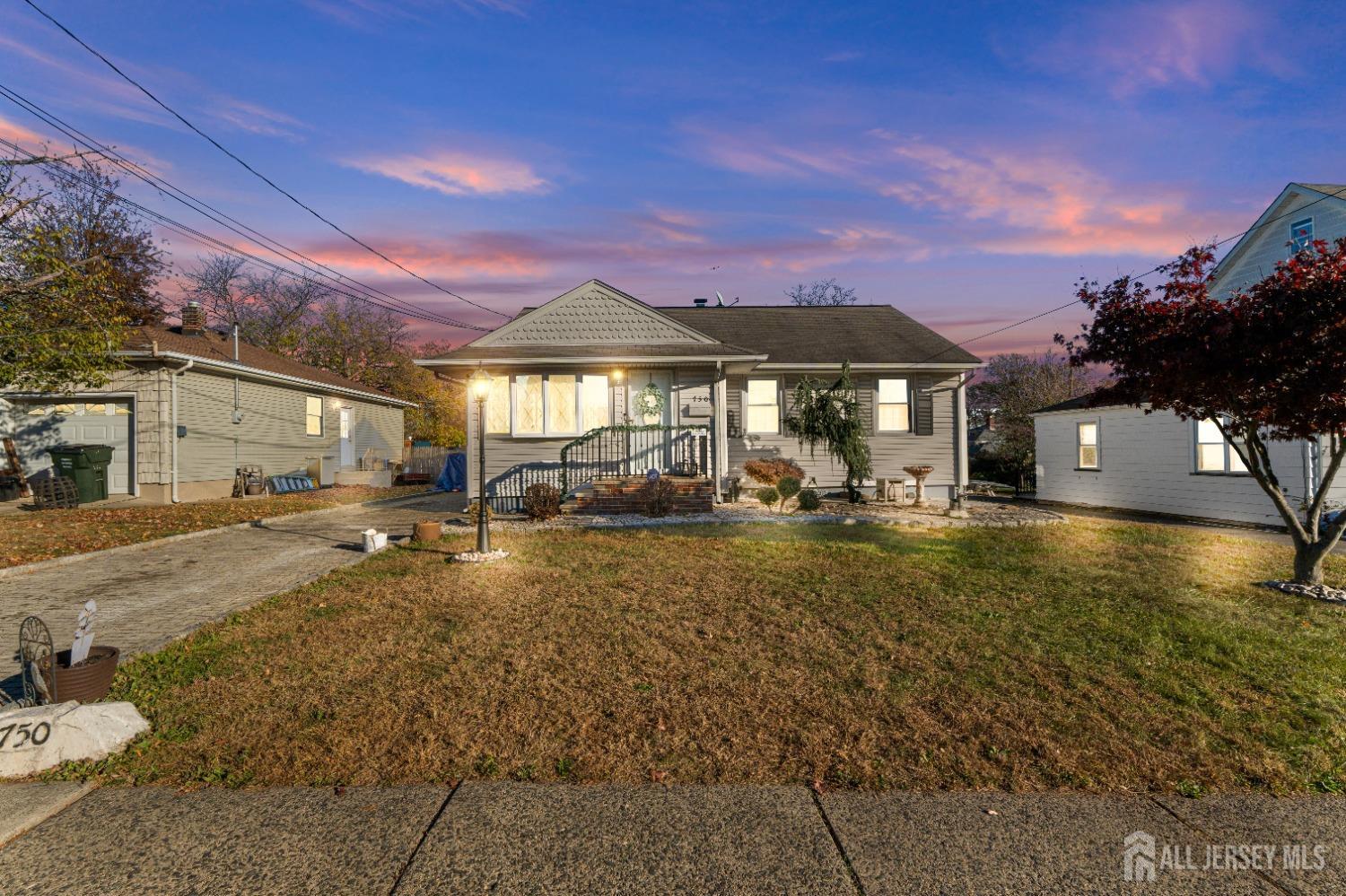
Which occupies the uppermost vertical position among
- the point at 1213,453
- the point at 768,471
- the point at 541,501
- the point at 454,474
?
the point at 1213,453

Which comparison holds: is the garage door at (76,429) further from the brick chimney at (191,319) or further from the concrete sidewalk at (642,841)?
the concrete sidewalk at (642,841)

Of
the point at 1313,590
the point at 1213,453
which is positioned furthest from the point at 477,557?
the point at 1213,453

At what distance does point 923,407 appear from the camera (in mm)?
16266

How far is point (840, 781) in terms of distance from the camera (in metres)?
3.28

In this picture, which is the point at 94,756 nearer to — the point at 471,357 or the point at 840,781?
the point at 840,781

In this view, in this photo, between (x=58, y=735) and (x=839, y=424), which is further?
(x=839, y=424)

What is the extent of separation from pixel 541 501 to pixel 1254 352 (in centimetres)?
1058

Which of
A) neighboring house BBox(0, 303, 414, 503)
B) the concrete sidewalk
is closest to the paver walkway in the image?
the concrete sidewalk

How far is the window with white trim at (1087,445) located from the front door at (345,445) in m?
24.9

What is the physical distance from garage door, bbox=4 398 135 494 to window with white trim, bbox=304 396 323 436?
19.0ft

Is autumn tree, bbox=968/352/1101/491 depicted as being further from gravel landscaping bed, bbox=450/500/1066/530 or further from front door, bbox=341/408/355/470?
front door, bbox=341/408/355/470

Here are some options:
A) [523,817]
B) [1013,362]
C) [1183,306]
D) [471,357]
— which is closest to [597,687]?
[523,817]

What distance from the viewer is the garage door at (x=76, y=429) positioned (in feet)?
52.8

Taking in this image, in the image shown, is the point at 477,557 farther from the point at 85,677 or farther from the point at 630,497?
the point at 85,677
